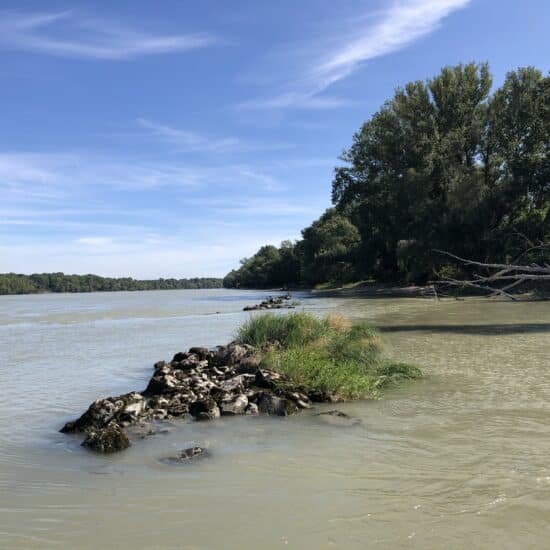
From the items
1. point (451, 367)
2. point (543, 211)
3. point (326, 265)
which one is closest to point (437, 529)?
point (451, 367)

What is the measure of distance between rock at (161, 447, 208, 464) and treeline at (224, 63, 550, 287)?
127ft

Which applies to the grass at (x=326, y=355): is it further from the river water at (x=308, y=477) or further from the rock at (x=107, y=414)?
the rock at (x=107, y=414)

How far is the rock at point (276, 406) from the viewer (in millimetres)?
9609

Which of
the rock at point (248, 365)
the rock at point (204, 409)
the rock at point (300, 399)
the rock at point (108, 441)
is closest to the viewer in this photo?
the rock at point (108, 441)

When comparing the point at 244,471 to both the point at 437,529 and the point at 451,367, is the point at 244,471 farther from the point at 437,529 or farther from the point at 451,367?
the point at 451,367

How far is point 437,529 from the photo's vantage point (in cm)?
494

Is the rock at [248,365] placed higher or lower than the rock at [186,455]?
higher

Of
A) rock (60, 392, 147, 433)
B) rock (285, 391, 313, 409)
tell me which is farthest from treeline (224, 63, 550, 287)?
rock (60, 392, 147, 433)

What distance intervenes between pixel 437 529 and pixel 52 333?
25944 mm

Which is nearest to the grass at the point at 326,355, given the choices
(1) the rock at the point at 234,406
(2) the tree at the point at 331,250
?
(1) the rock at the point at 234,406

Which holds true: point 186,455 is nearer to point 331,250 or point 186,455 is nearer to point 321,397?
point 321,397

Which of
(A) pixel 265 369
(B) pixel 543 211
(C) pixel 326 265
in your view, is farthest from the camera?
(C) pixel 326 265

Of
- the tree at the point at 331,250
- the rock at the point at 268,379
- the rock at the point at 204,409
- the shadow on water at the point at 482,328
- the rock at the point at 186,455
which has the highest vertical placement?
the tree at the point at 331,250

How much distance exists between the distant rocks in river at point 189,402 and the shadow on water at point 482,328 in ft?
35.4
